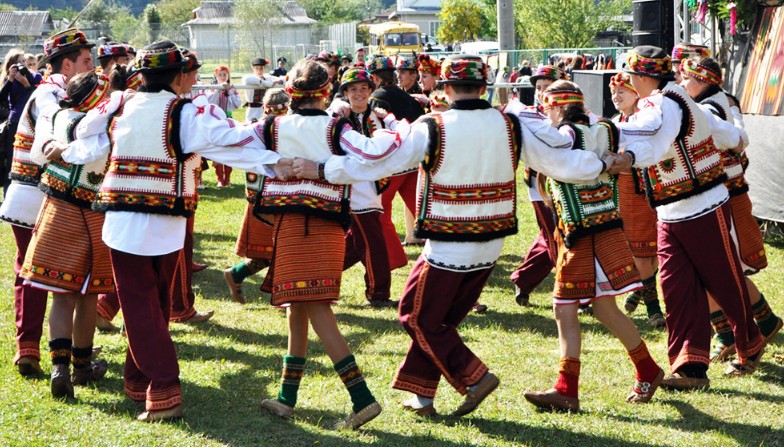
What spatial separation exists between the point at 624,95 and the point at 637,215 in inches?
45.3

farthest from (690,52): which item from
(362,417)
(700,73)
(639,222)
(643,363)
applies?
(362,417)

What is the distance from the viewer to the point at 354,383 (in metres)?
4.84

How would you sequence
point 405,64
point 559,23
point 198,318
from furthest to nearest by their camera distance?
point 559,23 < point 405,64 < point 198,318

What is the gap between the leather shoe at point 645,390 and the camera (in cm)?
522

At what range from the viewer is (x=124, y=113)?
15.8 ft

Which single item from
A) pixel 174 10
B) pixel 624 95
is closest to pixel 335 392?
pixel 624 95

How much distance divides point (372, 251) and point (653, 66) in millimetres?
2816

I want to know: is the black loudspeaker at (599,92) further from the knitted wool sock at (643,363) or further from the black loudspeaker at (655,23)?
the knitted wool sock at (643,363)

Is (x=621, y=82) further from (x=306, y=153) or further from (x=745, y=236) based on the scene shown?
(x=306, y=153)

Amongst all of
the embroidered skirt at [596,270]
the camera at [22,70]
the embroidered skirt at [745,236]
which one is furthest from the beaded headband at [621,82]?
the camera at [22,70]

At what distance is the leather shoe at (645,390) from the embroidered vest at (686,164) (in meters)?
0.92

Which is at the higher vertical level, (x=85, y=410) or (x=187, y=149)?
(x=187, y=149)

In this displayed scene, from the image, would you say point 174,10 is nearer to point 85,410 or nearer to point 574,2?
point 574,2

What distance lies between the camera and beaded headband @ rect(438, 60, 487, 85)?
4.68m
